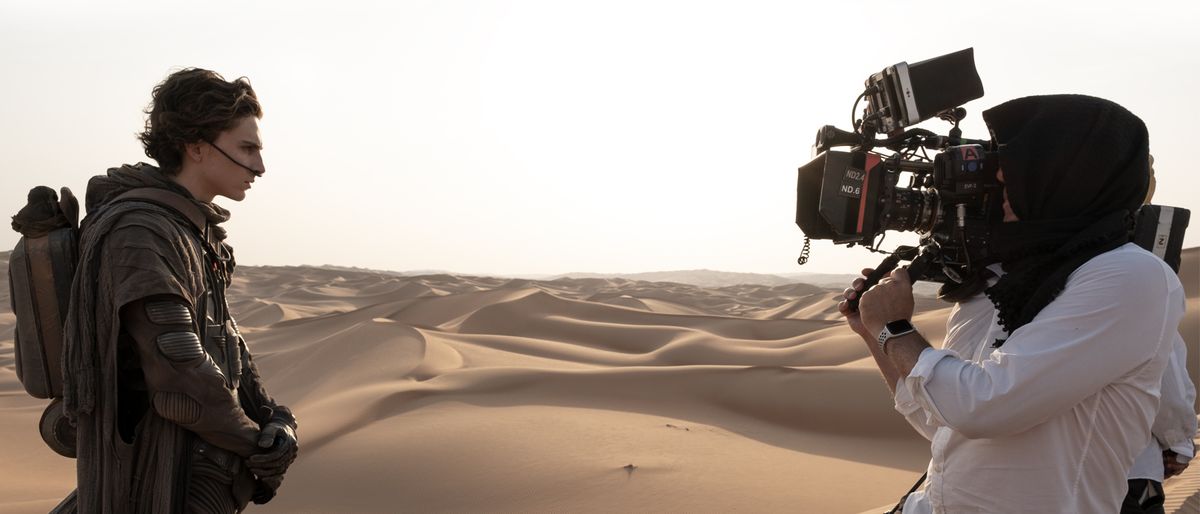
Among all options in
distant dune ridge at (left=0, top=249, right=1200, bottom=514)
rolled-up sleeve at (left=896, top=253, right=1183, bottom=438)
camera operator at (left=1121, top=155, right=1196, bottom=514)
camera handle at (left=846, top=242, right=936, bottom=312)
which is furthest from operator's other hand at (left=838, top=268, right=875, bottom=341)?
distant dune ridge at (left=0, top=249, right=1200, bottom=514)

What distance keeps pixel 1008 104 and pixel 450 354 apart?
8.96 m

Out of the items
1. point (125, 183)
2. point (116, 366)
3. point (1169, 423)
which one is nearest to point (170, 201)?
point (125, 183)

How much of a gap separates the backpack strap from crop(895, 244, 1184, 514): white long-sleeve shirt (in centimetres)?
206

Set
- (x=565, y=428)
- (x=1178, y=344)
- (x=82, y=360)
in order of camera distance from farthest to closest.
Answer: (x=565, y=428)
(x=1178, y=344)
(x=82, y=360)

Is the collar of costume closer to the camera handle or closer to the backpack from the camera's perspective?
the backpack

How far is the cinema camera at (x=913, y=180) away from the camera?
2088mm

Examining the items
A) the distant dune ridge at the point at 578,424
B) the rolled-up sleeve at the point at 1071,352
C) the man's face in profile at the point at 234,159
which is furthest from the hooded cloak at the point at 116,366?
the distant dune ridge at the point at 578,424

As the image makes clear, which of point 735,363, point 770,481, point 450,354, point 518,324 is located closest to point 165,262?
point 770,481

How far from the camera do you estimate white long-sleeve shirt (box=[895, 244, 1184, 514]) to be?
1.70m

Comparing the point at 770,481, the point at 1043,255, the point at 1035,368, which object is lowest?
the point at 770,481

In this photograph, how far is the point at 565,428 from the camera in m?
6.64

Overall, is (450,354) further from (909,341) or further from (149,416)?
(909,341)

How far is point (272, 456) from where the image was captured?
8.23 feet

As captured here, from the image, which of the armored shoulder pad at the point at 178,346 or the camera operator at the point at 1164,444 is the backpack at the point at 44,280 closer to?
the armored shoulder pad at the point at 178,346
